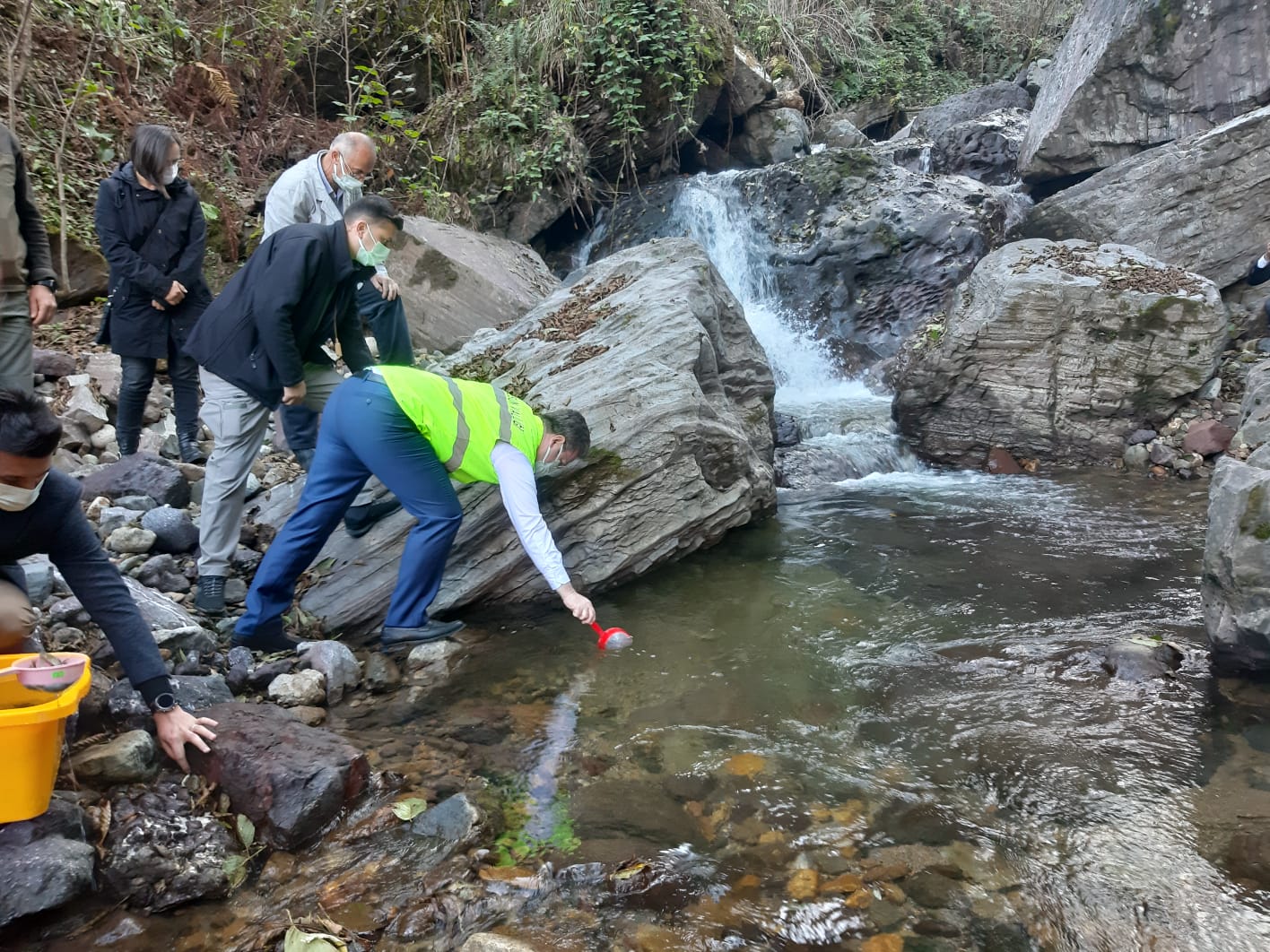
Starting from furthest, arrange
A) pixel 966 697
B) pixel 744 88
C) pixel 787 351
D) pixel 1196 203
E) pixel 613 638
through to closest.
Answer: pixel 744 88 < pixel 787 351 < pixel 1196 203 < pixel 613 638 < pixel 966 697

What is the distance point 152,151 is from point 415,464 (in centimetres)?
259

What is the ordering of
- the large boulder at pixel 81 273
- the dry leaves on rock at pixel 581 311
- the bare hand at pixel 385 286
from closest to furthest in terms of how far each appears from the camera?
the bare hand at pixel 385 286, the dry leaves on rock at pixel 581 311, the large boulder at pixel 81 273

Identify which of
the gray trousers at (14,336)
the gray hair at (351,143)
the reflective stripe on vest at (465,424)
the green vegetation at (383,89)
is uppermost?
the green vegetation at (383,89)

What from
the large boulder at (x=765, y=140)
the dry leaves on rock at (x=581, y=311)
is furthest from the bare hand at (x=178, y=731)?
the large boulder at (x=765, y=140)

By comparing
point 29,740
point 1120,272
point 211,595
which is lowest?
point 1120,272

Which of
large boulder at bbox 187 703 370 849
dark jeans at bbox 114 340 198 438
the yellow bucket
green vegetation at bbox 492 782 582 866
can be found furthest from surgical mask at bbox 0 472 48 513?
dark jeans at bbox 114 340 198 438

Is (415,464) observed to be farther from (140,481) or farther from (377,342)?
(140,481)

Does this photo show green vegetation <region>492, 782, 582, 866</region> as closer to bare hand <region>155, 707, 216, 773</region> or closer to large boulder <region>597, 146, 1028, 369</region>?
bare hand <region>155, 707, 216, 773</region>

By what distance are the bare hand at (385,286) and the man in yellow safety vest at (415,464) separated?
102cm

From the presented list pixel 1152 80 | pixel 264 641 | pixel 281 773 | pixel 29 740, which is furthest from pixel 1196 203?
pixel 29 740

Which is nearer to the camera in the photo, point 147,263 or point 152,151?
point 152,151

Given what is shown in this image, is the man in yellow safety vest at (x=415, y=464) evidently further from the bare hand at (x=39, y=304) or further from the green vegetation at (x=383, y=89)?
the green vegetation at (x=383, y=89)

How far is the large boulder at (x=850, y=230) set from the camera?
1108 centimetres

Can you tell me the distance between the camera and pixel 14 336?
377 centimetres
